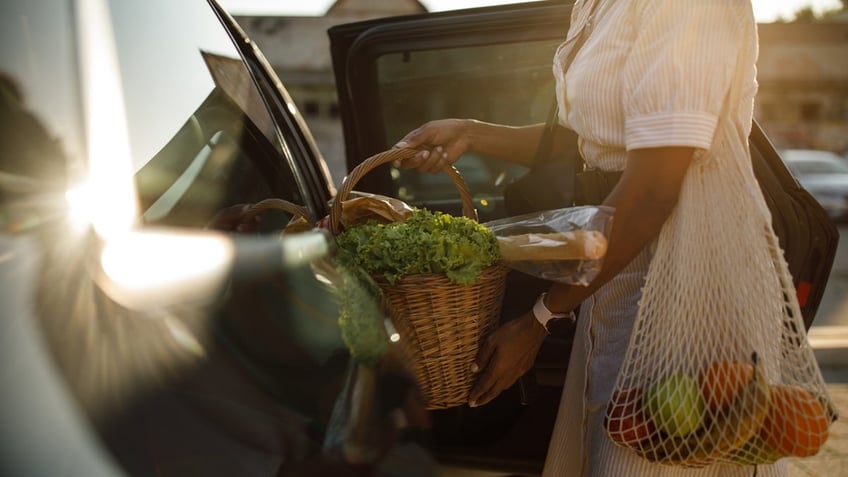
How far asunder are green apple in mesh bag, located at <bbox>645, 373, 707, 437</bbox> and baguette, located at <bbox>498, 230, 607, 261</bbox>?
0.90 feet

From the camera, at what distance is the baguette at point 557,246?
1.32m

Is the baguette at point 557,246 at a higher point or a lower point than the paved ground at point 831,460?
higher

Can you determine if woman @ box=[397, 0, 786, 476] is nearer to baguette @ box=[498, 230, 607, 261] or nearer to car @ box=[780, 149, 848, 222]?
baguette @ box=[498, 230, 607, 261]

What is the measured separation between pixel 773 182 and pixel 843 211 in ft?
45.0

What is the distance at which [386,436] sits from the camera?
3.70ft

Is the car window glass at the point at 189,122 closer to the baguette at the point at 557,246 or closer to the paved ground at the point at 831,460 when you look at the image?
the baguette at the point at 557,246

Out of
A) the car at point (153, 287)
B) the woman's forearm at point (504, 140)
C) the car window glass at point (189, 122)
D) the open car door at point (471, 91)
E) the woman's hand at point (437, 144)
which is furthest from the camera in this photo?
the open car door at point (471, 91)

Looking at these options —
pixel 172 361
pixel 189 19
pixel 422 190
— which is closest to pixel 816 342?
pixel 422 190

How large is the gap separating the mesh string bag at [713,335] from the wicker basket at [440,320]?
0.29m

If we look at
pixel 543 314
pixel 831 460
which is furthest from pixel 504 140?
pixel 831 460

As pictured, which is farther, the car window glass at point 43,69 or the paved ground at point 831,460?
the paved ground at point 831,460

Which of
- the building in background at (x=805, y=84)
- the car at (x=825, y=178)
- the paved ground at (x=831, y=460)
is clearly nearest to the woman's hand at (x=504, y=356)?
the paved ground at (x=831, y=460)

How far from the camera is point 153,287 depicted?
3.28 ft

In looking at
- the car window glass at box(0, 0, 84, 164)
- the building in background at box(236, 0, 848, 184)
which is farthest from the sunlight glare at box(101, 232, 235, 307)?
the building in background at box(236, 0, 848, 184)
